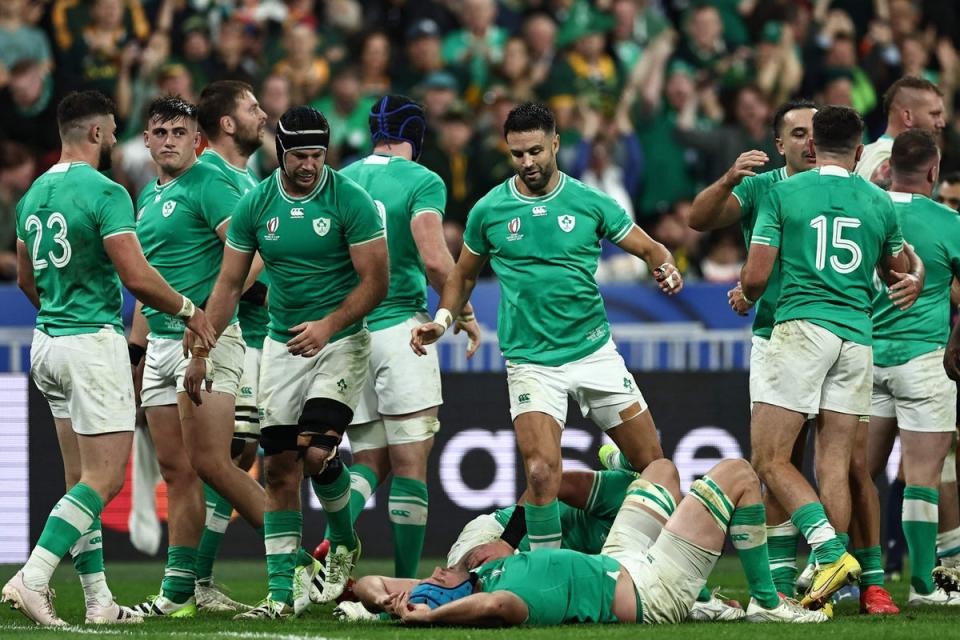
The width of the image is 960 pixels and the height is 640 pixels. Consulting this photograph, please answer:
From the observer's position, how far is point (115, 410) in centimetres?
867

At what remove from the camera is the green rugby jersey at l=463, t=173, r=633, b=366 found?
895cm

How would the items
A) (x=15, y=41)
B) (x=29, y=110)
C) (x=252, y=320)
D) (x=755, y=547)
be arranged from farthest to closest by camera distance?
(x=15, y=41) → (x=29, y=110) → (x=252, y=320) → (x=755, y=547)

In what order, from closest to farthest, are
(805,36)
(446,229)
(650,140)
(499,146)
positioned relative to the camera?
(446,229) < (499,146) < (650,140) < (805,36)

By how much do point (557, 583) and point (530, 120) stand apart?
2778mm

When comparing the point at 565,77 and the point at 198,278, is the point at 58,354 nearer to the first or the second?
the point at 198,278

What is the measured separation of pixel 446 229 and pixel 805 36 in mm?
6279

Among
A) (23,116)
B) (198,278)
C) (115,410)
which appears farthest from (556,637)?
(23,116)

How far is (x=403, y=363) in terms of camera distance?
9.70 m

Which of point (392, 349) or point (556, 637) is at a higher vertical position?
point (392, 349)

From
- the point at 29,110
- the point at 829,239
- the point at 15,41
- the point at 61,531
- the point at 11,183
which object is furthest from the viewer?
the point at 15,41

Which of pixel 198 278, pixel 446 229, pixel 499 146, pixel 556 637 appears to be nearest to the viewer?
pixel 556 637

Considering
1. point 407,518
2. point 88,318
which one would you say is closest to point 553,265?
point 407,518

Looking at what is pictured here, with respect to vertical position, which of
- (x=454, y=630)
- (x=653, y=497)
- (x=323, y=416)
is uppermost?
(x=323, y=416)

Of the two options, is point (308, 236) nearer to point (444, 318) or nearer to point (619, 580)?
point (444, 318)
